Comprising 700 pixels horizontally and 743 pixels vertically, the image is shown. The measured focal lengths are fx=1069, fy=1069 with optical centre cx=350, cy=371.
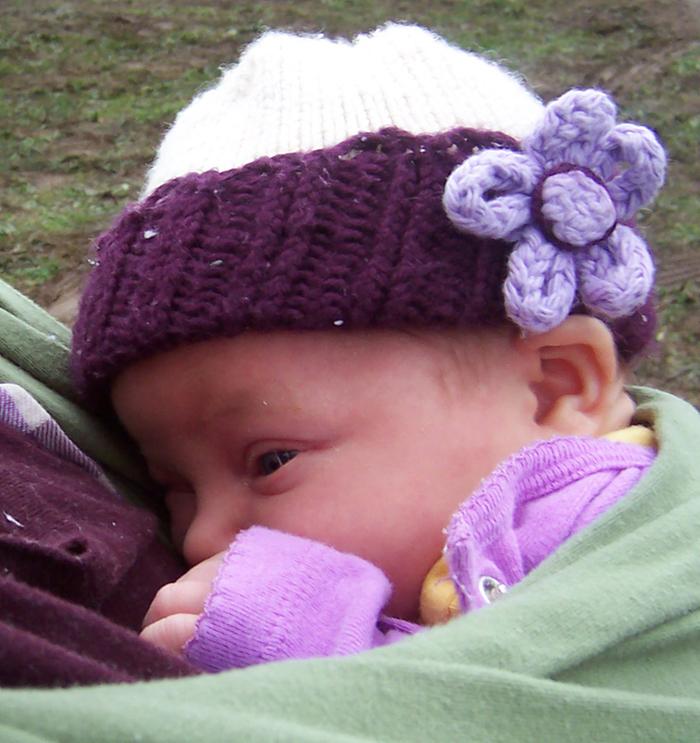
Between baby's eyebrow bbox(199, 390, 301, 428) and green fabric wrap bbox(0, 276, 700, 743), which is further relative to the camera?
baby's eyebrow bbox(199, 390, 301, 428)

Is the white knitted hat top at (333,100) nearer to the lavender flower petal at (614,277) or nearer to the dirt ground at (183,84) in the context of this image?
the lavender flower petal at (614,277)

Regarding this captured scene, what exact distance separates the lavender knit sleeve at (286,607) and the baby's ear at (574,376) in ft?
1.25

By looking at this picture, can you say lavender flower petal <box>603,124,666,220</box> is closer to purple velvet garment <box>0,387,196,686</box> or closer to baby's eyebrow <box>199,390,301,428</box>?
baby's eyebrow <box>199,390,301,428</box>

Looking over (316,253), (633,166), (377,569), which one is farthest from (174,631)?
(633,166)

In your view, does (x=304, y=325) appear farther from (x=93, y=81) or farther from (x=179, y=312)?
(x=93, y=81)

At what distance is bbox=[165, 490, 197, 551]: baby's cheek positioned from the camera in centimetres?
155

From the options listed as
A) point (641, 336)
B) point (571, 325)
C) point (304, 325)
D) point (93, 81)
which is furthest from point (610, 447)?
point (93, 81)

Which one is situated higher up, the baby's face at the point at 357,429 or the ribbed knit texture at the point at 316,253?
the ribbed knit texture at the point at 316,253

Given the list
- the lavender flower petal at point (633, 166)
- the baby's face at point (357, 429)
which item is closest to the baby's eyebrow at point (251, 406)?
the baby's face at point (357, 429)

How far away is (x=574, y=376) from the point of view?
1498mm

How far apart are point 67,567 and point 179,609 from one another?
7.0 inches

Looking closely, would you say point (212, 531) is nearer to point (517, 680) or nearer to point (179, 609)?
point (179, 609)

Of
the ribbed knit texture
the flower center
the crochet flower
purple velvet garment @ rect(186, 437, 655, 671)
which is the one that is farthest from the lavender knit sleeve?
the flower center

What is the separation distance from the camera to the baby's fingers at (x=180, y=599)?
1189 mm
